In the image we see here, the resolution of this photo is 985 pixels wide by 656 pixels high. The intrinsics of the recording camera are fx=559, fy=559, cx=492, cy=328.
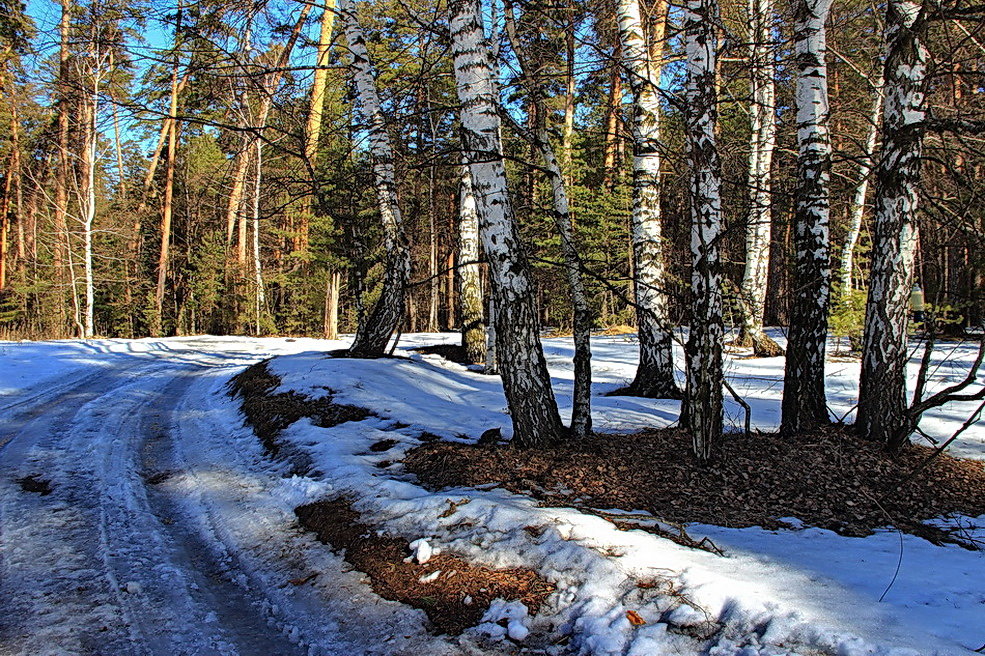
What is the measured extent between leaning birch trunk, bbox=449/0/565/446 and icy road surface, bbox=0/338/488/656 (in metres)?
2.30

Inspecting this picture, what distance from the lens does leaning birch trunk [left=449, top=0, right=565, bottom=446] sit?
508 cm

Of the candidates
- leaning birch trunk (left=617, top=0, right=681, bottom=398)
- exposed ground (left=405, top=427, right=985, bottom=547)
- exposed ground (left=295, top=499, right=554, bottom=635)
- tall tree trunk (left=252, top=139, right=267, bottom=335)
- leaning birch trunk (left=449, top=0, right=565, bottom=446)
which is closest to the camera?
exposed ground (left=295, top=499, right=554, bottom=635)

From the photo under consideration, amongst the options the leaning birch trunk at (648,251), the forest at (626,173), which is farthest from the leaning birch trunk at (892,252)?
the leaning birch trunk at (648,251)

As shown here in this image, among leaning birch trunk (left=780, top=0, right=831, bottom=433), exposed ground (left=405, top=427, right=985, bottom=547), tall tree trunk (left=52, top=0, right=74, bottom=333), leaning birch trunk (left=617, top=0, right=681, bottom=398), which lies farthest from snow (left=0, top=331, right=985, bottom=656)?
tall tree trunk (left=52, top=0, right=74, bottom=333)

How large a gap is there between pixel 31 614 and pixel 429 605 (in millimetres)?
2040

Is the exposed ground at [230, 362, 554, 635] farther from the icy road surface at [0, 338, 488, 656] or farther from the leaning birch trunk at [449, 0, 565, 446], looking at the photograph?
the leaning birch trunk at [449, 0, 565, 446]

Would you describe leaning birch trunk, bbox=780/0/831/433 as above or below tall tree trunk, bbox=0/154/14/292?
below

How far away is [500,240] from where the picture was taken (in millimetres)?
5141

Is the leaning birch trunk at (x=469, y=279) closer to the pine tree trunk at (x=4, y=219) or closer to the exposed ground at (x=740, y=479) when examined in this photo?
the exposed ground at (x=740, y=479)

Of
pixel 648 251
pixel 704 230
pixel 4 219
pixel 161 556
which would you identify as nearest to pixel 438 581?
pixel 161 556

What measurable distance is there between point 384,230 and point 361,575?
8143mm

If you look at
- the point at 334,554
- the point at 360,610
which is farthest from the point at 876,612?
the point at 334,554

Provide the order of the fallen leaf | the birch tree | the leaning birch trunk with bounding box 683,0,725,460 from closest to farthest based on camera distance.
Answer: the fallen leaf < the leaning birch trunk with bounding box 683,0,725,460 < the birch tree

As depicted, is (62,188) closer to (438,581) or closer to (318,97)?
(318,97)
